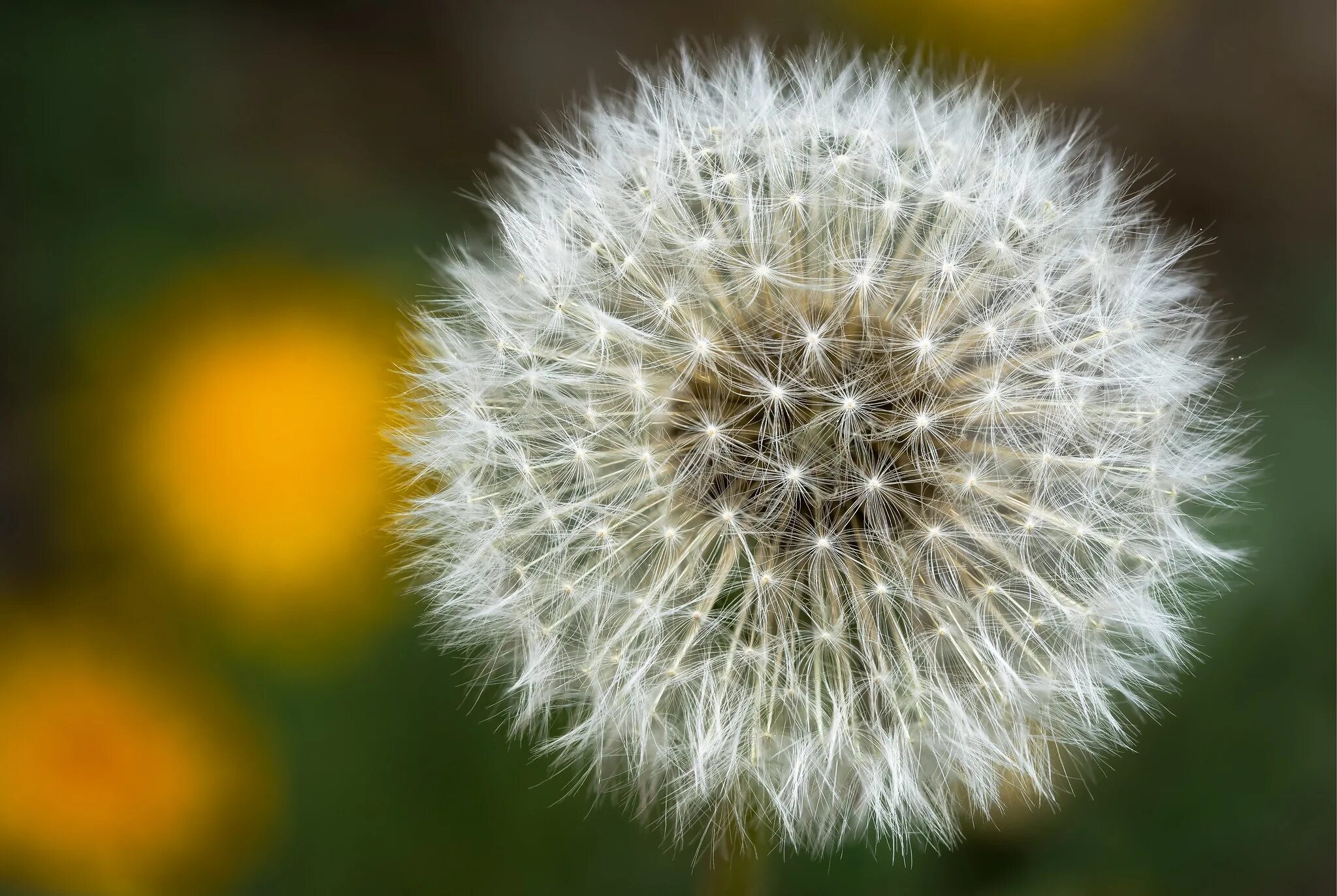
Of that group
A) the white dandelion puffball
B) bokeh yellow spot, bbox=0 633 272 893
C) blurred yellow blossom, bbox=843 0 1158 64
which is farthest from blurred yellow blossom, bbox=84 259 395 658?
blurred yellow blossom, bbox=843 0 1158 64

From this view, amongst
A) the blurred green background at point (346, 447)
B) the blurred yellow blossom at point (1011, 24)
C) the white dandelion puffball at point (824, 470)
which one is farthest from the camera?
the blurred yellow blossom at point (1011, 24)

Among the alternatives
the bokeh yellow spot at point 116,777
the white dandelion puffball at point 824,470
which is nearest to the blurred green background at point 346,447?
the bokeh yellow spot at point 116,777

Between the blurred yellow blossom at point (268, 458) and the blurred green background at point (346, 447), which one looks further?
the blurred yellow blossom at point (268, 458)

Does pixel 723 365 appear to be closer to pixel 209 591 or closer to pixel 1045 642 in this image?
pixel 1045 642

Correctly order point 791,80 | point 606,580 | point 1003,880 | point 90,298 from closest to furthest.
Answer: point 606,580 → point 791,80 → point 1003,880 → point 90,298

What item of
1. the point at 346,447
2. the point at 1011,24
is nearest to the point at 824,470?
the point at 346,447

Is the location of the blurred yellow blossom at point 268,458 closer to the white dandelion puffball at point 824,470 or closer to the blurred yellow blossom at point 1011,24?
the white dandelion puffball at point 824,470

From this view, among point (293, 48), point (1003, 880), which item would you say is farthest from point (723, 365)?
point (293, 48)

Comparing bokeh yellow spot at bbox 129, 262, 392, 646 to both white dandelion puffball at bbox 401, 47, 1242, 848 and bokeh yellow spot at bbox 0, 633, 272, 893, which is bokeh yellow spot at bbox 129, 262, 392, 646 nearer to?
bokeh yellow spot at bbox 0, 633, 272, 893
